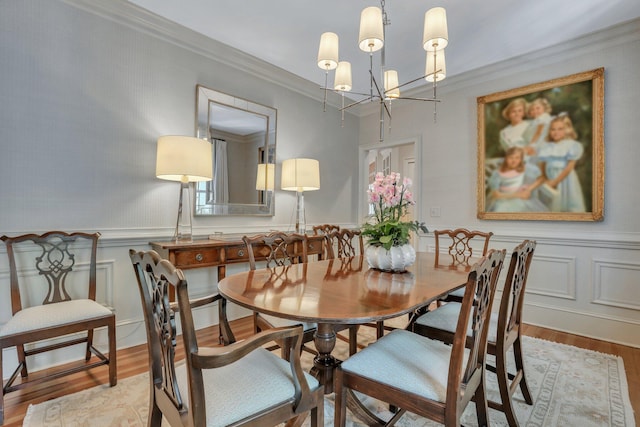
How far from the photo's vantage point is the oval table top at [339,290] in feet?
3.68

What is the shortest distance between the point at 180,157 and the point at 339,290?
1.69m

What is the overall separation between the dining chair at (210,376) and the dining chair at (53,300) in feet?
3.33

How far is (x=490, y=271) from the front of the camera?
1176 millimetres

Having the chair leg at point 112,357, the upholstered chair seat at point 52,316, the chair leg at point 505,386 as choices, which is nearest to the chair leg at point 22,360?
the upholstered chair seat at point 52,316

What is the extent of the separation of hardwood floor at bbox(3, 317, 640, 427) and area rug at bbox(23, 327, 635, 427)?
61 millimetres

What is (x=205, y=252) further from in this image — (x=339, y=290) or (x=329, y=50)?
(x=329, y=50)

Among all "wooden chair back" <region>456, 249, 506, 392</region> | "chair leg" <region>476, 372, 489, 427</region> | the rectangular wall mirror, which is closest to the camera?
"wooden chair back" <region>456, 249, 506, 392</region>

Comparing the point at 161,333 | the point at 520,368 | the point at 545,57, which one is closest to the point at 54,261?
the point at 161,333

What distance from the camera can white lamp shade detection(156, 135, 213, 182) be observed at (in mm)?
2393

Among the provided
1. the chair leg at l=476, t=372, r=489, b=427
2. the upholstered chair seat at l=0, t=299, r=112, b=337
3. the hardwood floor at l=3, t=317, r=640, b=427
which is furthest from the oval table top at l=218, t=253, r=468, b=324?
the hardwood floor at l=3, t=317, r=640, b=427

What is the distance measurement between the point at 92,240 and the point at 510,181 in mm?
3757

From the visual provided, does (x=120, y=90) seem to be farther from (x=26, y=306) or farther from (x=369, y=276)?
(x=369, y=276)

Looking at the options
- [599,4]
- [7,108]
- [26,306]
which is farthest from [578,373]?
[7,108]

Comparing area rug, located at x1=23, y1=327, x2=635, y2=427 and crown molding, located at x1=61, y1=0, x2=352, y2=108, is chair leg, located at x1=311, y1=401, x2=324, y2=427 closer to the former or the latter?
area rug, located at x1=23, y1=327, x2=635, y2=427
